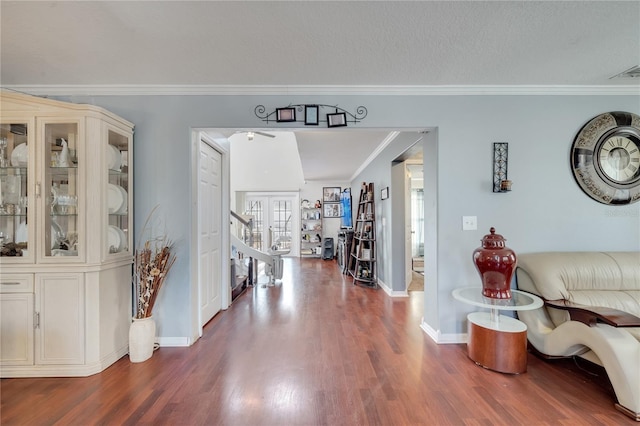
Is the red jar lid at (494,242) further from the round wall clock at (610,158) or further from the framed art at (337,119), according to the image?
the framed art at (337,119)

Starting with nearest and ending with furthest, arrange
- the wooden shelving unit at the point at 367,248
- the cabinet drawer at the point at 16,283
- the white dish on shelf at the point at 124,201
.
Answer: the cabinet drawer at the point at 16,283 < the white dish on shelf at the point at 124,201 < the wooden shelving unit at the point at 367,248

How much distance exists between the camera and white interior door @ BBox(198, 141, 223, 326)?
310cm

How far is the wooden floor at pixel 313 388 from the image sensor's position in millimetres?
1730

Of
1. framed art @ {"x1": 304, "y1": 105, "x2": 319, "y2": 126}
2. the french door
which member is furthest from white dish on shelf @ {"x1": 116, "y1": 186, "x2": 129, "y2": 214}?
the french door

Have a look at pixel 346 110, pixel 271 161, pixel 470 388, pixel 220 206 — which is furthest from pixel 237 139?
pixel 470 388

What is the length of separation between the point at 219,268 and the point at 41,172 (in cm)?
197

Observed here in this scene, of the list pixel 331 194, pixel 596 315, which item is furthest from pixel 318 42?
pixel 331 194

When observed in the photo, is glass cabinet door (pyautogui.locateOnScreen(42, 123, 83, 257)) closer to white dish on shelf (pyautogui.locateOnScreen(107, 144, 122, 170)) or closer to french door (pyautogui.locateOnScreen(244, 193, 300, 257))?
white dish on shelf (pyautogui.locateOnScreen(107, 144, 122, 170))

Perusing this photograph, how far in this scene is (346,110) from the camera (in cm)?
277

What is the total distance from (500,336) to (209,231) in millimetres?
3029

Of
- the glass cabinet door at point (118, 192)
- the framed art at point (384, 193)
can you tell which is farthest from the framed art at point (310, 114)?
the framed art at point (384, 193)

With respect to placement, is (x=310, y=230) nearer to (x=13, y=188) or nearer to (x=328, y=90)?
(x=328, y=90)

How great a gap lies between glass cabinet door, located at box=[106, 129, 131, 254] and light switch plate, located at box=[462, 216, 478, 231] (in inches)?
125

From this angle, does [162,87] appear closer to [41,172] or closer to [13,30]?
[13,30]
